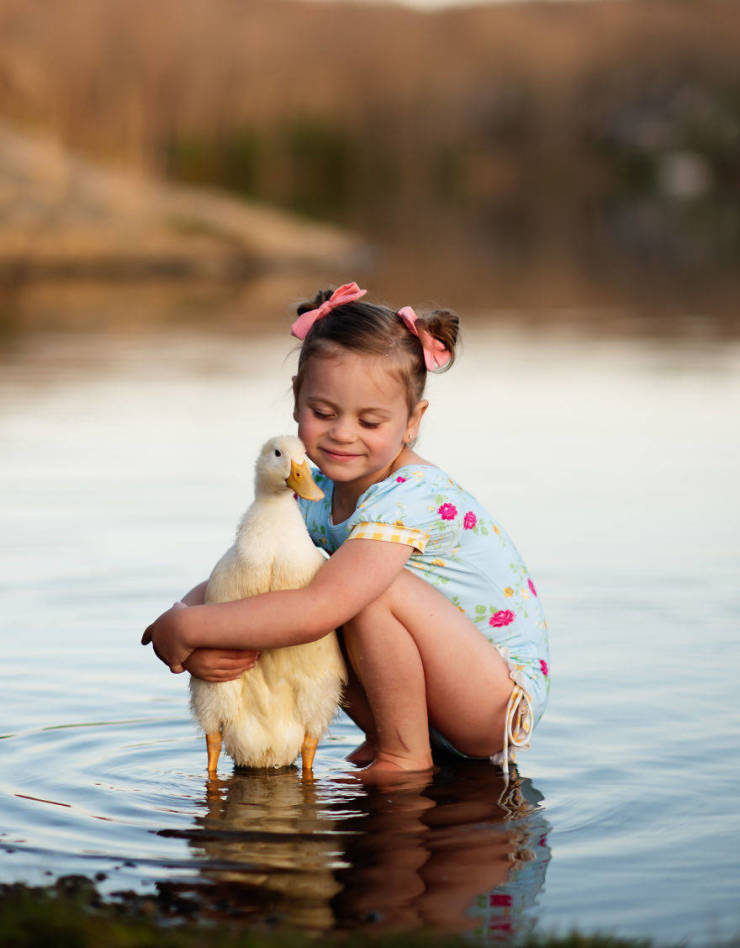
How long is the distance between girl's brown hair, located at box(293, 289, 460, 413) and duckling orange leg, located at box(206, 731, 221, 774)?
29.6 inches

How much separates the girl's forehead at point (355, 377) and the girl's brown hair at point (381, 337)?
0.01 m

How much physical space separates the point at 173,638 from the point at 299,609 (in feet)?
0.89

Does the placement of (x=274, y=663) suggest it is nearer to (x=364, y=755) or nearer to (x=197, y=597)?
(x=197, y=597)

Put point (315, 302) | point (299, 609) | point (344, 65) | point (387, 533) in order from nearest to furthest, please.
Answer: point (299, 609), point (387, 533), point (315, 302), point (344, 65)

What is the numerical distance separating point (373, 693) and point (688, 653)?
1.29 m

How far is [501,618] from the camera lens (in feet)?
11.8

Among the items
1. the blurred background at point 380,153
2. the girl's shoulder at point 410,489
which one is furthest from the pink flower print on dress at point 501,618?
the blurred background at point 380,153

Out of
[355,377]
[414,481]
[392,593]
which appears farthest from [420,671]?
[355,377]

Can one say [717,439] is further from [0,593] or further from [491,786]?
[491,786]

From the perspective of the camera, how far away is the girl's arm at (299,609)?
3234 mm

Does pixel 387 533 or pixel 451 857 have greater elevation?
pixel 387 533

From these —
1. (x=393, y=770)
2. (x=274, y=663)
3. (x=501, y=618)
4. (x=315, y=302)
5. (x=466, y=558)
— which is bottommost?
(x=393, y=770)

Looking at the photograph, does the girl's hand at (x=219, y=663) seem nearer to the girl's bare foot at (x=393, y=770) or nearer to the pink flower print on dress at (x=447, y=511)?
the girl's bare foot at (x=393, y=770)

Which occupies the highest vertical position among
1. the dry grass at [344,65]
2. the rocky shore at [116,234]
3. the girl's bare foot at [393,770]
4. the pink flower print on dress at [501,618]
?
the dry grass at [344,65]
